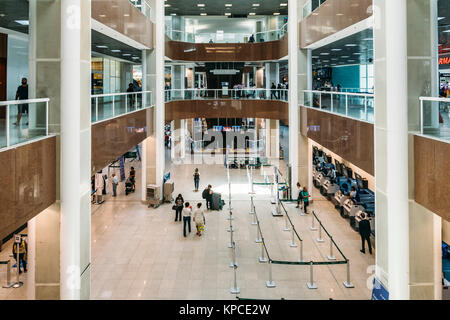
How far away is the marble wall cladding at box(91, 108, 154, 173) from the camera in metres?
10.8

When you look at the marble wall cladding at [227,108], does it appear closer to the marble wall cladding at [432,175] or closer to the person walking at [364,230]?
the person walking at [364,230]

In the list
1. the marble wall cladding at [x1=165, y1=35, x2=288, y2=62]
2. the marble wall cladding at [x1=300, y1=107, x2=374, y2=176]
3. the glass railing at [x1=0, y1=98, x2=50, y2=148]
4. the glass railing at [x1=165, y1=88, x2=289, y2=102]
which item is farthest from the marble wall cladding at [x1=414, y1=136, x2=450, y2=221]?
the marble wall cladding at [x1=165, y1=35, x2=288, y2=62]

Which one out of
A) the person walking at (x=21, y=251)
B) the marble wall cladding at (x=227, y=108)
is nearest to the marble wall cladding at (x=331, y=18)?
the marble wall cladding at (x=227, y=108)

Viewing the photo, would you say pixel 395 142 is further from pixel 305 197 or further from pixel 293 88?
pixel 293 88

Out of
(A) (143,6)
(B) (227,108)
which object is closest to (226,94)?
(B) (227,108)

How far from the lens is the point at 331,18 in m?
15.3

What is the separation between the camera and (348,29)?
13586mm

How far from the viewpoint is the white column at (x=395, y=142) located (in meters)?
7.93

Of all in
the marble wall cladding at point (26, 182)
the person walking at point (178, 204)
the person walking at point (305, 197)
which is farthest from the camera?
the person walking at point (305, 197)

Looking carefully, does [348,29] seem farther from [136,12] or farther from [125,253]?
Result: [125,253]

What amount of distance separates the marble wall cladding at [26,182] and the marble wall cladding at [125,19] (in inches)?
223

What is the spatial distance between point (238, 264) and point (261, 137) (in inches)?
1175

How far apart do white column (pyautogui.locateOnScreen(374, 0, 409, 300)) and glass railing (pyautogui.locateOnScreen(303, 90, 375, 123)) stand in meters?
1.88
